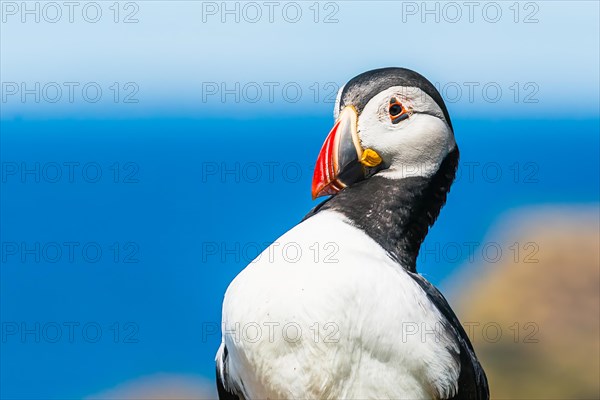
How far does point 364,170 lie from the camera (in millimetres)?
3326

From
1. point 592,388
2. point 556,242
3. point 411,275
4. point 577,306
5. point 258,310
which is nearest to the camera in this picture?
point 258,310

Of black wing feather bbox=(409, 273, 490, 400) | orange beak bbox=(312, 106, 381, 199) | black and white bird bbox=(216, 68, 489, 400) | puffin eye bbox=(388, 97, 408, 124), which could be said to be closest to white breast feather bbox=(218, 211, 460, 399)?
black and white bird bbox=(216, 68, 489, 400)

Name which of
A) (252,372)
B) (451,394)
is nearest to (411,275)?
(451,394)

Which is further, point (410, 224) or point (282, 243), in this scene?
point (410, 224)

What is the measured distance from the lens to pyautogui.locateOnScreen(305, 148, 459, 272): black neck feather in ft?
10.6

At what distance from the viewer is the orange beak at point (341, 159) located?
3.27 meters

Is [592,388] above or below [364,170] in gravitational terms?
below

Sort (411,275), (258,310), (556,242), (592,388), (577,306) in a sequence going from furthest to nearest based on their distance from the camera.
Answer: (556,242) < (577,306) < (592,388) < (411,275) < (258,310)

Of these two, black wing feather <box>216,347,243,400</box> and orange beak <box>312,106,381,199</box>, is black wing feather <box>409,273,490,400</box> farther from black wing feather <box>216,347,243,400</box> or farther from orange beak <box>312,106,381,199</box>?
black wing feather <box>216,347,243,400</box>

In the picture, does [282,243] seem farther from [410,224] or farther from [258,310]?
[410,224]

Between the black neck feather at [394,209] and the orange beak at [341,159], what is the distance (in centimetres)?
4

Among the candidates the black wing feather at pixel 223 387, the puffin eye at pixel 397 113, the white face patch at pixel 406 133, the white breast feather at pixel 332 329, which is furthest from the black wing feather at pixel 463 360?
the black wing feather at pixel 223 387

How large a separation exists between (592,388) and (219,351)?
5.57 m

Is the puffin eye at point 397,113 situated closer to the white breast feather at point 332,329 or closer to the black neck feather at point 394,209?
the black neck feather at point 394,209
